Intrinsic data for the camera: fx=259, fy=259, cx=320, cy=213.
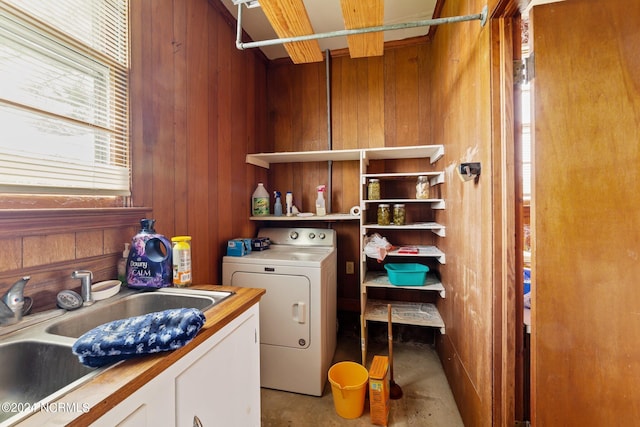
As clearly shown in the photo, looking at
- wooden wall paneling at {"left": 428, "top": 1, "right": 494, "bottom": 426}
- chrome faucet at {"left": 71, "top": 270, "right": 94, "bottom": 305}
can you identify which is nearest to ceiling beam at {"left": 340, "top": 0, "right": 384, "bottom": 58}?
wooden wall paneling at {"left": 428, "top": 1, "right": 494, "bottom": 426}

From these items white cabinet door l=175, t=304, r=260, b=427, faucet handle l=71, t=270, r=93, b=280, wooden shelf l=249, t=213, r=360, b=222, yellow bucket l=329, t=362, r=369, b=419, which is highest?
wooden shelf l=249, t=213, r=360, b=222

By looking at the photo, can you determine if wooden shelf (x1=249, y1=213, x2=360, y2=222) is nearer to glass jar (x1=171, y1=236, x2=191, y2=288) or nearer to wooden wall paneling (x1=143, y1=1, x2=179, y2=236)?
wooden wall paneling (x1=143, y1=1, x2=179, y2=236)

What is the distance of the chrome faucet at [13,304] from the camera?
79 cm

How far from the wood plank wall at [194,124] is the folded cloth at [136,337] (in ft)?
2.56

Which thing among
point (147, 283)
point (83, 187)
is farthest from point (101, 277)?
point (83, 187)

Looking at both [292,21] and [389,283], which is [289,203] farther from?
[292,21]

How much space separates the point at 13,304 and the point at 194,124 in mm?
1232

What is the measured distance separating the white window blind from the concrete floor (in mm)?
1593

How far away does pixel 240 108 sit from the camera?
2199 mm

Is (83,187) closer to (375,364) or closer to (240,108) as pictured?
(240,108)

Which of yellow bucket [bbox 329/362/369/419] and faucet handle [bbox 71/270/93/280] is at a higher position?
faucet handle [bbox 71/270/93/280]

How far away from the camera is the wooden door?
35.8 inches

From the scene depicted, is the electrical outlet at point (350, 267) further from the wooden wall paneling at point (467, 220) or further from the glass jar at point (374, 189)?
the wooden wall paneling at point (467, 220)

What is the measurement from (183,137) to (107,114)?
1.43 feet
